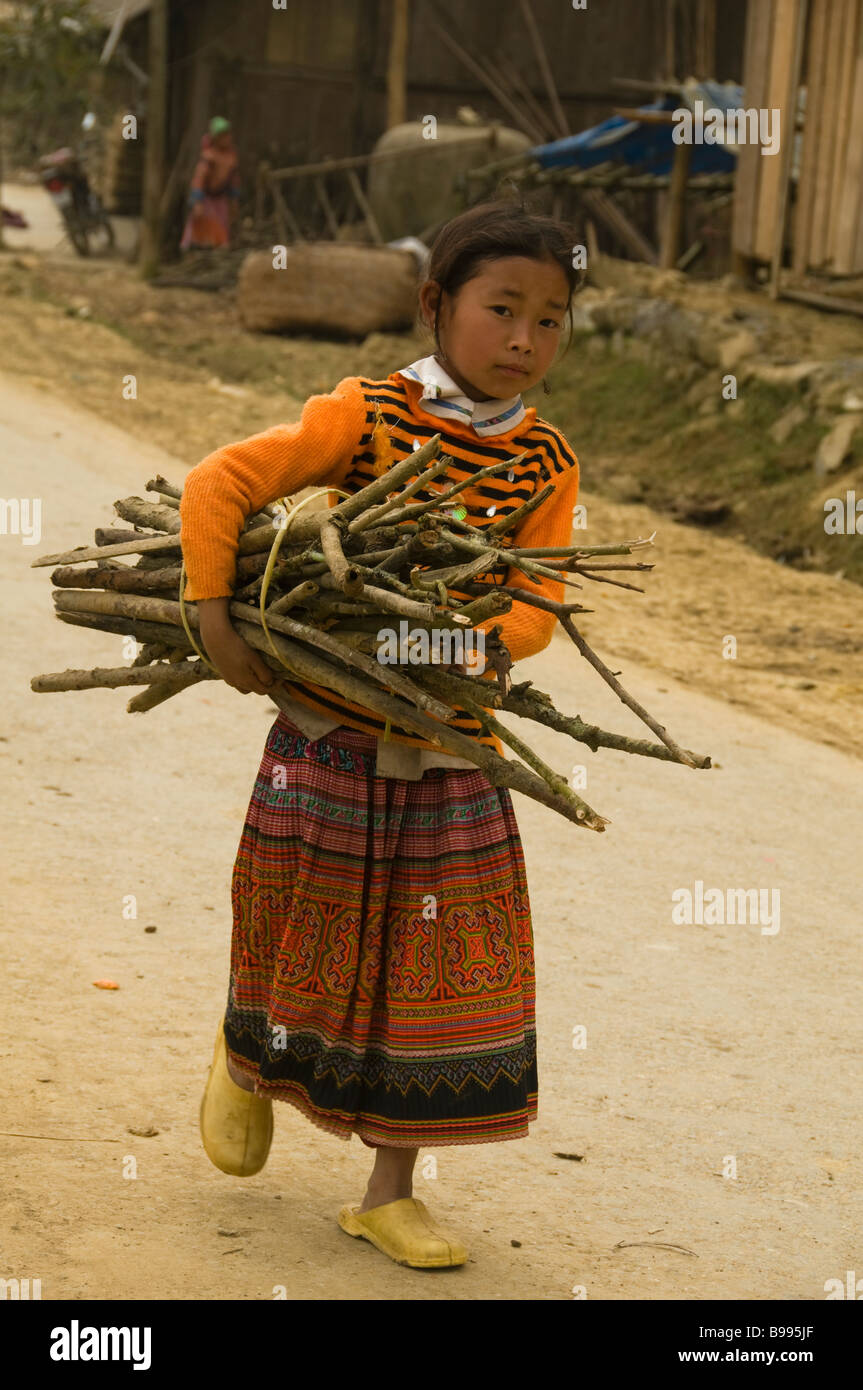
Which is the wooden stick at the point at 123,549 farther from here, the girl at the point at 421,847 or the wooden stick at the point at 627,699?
the wooden stick at the point at 627,699

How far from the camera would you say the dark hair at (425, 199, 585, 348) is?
245 cm

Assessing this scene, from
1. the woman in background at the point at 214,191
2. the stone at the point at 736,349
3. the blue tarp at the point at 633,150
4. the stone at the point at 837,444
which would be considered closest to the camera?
the stone at the point at 837,444

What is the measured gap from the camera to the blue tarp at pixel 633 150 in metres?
13.5

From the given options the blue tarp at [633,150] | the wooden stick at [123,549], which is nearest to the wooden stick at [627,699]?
the wooden stick at [123,549]

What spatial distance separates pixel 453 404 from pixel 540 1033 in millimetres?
1607

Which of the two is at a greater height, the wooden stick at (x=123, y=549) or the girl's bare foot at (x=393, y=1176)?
the wooden stick at (x=123, y=549)

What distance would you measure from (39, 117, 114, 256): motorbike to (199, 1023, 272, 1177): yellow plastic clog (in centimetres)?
1750

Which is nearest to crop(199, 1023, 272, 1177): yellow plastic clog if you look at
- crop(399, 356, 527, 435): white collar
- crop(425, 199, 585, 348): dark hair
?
crop(399, 356, 527, 435): white collar

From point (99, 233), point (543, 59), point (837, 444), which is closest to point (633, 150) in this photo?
point (543, 59)

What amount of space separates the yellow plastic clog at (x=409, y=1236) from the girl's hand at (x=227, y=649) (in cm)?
87

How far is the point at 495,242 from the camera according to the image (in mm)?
2453

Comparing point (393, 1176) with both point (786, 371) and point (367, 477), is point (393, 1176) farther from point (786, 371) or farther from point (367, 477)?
point (786, 371)

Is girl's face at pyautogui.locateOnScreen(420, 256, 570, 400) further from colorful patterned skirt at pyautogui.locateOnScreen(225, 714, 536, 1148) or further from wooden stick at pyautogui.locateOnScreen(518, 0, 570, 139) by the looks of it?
wooden stick at pyautogui.locateOnScreen(518, 0, 570, 139)

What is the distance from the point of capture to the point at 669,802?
519 centimetres
